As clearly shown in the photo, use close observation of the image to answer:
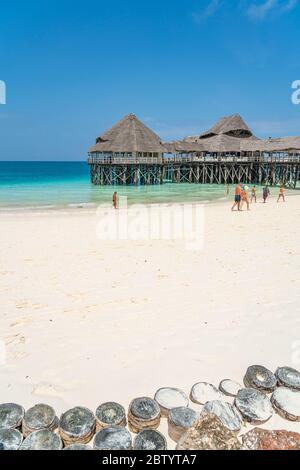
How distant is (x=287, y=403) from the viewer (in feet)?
10.1

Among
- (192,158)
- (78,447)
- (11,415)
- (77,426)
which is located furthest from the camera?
(192,158)

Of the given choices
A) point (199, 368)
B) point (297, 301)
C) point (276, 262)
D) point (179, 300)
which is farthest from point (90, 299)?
point (276, 262)

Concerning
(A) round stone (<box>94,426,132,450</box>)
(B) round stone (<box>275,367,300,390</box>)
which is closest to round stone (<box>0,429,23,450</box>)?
(A) round stone (<box>94,426,132,450</box>)

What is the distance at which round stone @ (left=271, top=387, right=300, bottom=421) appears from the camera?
117 inches

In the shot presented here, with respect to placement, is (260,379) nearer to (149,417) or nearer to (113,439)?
(149,417)

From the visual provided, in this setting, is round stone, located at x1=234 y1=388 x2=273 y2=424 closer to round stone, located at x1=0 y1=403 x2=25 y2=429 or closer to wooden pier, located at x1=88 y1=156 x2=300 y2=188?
round stone, located at x1=0 y1=403 x2=25 y2=429

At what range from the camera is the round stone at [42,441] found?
2.57 m

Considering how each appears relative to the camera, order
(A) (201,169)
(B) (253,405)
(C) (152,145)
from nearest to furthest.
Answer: (B) (253,405), (C) (152,145), (A) (201,169)

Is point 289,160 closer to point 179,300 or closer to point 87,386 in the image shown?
point 179,300

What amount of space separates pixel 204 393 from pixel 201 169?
42.7m

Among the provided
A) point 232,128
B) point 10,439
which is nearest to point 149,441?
point 10,439

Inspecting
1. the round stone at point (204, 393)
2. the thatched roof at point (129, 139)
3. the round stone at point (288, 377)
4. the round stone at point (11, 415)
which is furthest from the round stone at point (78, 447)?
the thatched roof at point (129, 139)
